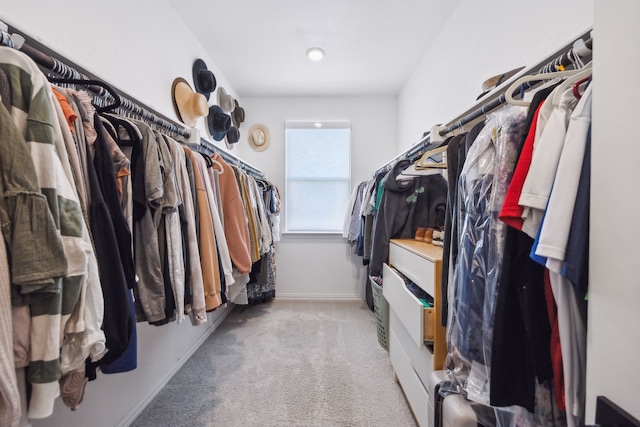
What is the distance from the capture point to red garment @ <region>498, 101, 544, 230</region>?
1.94ft

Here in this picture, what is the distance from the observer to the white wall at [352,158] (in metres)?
3.09

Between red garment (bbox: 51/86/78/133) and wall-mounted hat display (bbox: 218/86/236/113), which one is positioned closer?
red garment (bbox: 51/86/78/133)

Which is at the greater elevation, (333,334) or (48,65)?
(48,65)

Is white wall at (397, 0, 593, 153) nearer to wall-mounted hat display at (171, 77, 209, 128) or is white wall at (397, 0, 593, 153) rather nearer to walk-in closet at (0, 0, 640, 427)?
walk-in closet at (0, 0, 640, 427)

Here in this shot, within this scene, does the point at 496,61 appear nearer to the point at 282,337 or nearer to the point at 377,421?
the point at 377,421

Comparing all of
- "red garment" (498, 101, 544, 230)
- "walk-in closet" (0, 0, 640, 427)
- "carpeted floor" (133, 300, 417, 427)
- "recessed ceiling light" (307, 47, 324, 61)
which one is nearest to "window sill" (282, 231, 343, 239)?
"walk-in closet" (0, 0, 640, 427)

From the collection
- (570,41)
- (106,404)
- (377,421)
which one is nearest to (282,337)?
(377,421)

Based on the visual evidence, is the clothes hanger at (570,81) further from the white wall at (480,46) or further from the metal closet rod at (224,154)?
the metal closet rod at (224,154)

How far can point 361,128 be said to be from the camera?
10.2 feet

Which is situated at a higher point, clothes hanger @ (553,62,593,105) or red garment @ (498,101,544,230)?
clothes hanger @ (553,62,593,105)

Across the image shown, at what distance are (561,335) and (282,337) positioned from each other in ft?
6.65

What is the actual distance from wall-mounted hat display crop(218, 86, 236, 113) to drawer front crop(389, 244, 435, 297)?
6.88 feet

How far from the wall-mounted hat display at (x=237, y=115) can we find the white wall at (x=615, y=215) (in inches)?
115

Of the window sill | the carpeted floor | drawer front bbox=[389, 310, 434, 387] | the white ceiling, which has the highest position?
the white ceiling
